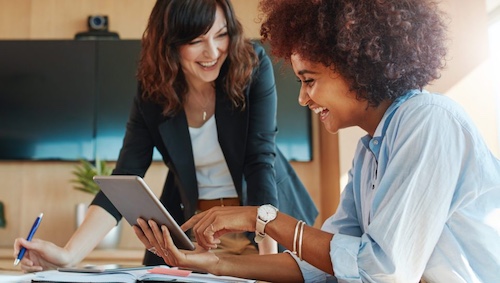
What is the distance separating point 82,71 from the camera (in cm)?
382

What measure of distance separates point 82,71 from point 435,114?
316cm

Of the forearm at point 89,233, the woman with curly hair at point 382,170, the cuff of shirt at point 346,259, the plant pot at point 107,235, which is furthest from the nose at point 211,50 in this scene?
the plant pot at point 107,235

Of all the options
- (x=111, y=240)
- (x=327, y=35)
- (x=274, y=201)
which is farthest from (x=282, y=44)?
(x=111, y=240)

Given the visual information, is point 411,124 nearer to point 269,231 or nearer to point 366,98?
point 366,98

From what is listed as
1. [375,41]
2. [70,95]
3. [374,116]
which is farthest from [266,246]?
[70,95]

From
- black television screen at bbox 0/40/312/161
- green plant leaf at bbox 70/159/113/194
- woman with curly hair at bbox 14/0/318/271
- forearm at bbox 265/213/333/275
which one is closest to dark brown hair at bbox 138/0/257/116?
woman with curly hair at bbox 14/0/318/271

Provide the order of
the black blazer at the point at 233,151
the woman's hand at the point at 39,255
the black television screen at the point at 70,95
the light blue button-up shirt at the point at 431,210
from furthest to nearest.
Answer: the black television screen at the point at 70,95, the black blazer at the point at 233,151, the woman's hand at the point at 39,255, the light blue button-up shirt at the point at 431,210

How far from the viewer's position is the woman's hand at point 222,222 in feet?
3.58

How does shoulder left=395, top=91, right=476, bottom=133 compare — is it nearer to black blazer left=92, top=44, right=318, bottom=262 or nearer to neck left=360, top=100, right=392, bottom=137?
neck left=360, top=100, right=392, bottom=137

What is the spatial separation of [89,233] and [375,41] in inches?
36.2

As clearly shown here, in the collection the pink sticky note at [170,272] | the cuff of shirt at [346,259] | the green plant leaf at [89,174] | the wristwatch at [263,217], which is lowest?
the green plant leaf at [89,174]

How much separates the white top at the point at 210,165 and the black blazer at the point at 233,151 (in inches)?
1.4

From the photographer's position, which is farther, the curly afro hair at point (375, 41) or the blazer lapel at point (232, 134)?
the blazer lapel at point (232, 134)

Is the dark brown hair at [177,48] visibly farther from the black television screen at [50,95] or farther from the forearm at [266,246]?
the black television screen at [50,95]
